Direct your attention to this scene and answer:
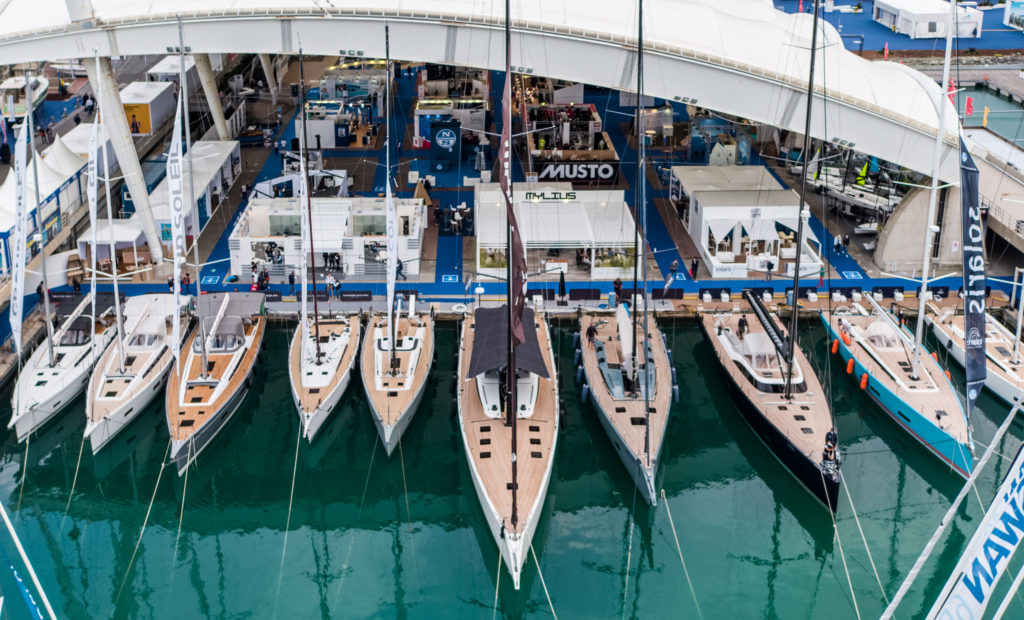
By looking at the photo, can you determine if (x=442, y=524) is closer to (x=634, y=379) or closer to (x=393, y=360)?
(x=393, y=360)

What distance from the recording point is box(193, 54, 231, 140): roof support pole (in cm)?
5566

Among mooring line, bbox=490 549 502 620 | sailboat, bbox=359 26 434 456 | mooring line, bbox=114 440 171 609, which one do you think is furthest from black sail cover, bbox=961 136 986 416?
mooring line, bbox=114 440 171 609

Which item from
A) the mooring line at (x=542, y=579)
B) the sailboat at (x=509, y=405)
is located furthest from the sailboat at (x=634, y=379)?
the mooring line at (x=542, y=579)

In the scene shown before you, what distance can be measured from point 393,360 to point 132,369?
29.7 feet

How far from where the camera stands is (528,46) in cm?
4400

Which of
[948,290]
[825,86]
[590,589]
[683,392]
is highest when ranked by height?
[825,86]

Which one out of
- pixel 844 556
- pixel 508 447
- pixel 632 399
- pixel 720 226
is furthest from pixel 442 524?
pixel 720 226

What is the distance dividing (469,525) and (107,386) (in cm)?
1364

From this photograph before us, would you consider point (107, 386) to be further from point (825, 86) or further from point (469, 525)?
point (825, 86)

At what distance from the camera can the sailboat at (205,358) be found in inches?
1312

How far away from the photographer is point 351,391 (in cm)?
3800

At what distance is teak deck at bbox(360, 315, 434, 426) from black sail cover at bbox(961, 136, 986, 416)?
55.6ft

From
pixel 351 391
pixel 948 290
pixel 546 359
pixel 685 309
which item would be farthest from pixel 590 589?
pixel 948 290

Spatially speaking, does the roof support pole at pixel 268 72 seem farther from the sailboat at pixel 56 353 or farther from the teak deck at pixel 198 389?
the teak deck at pixel 198 389
